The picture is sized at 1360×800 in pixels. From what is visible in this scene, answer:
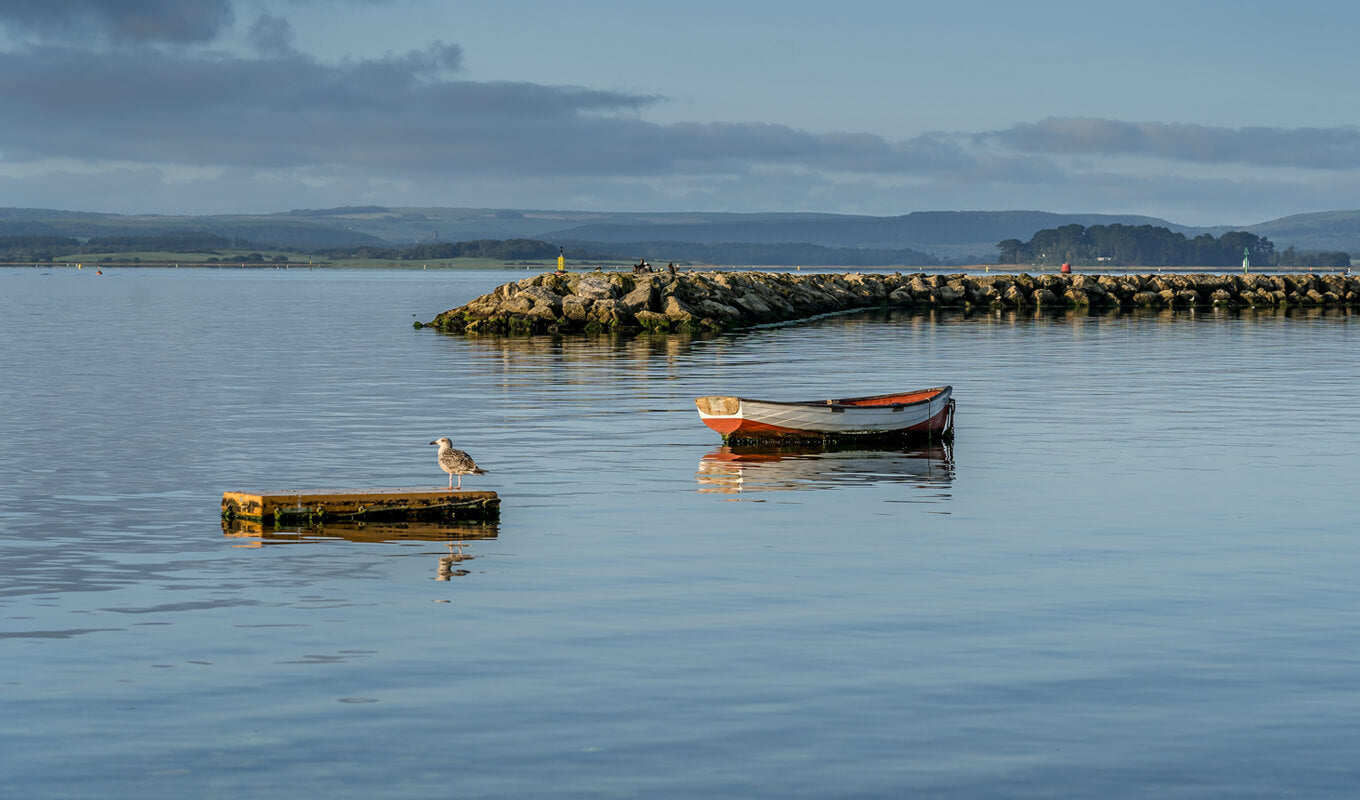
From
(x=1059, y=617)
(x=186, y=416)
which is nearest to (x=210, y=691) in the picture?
(x=1059, y=617)

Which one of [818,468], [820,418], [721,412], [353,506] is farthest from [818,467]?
[353,506]

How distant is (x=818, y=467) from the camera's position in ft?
107

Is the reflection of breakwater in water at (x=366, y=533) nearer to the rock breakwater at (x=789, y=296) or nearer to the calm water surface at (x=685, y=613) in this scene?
the calm water surface at (x=685, y=613)

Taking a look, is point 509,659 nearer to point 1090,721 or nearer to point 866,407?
point 1090,721

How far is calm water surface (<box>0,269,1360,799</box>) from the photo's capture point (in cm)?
1312

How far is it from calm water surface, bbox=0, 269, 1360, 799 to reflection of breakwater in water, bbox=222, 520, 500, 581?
0.39 feet

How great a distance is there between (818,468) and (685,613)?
14111 millimetres

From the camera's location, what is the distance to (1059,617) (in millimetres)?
A: 18406

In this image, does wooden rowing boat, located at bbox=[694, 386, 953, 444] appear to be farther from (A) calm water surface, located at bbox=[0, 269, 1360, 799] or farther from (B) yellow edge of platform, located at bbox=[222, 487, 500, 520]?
(B) yellow edge of platform, located at bbox=[222, 487, 500, 520]

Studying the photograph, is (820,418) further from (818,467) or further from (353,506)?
(353,506)

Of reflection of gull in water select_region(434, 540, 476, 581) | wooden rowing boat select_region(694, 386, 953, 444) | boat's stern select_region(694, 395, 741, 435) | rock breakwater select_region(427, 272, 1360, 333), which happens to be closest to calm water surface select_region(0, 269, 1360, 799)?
reflection of gull in water select_region(434, 540, 476, 581)

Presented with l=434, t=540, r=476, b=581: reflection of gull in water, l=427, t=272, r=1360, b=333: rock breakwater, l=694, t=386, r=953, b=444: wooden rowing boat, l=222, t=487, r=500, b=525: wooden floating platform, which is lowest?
l=434, t=540, r=476, b=581: reflection of gull in water

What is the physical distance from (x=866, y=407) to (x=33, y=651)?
2161 cm

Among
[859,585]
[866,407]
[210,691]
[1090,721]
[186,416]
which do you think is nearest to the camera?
[1090,721]
